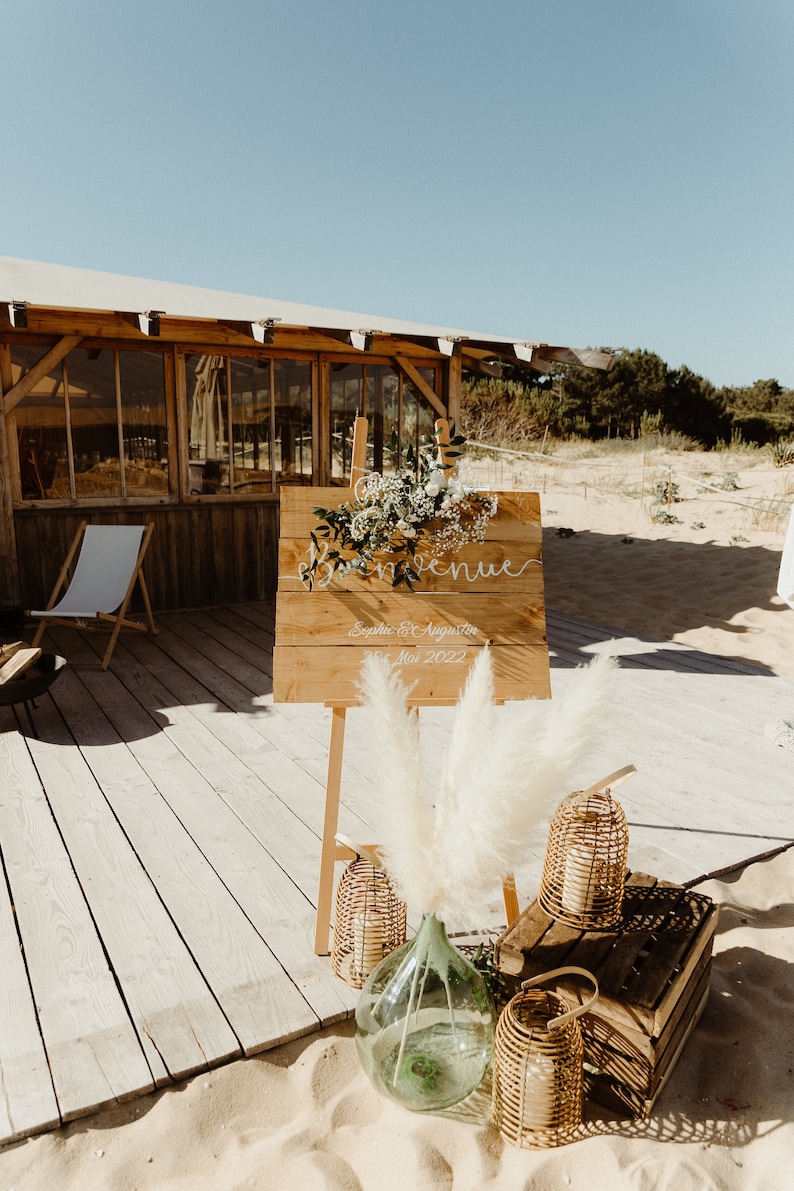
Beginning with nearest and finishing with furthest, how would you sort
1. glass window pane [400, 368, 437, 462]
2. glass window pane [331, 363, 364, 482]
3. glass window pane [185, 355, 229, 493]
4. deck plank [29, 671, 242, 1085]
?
deck plank [29, 671, 242, 1085] < glass window pane [185, 355, 229, 493] < glass window pane [331, 363, 364, 482] < glass window pane [400, 368, 437, 462]

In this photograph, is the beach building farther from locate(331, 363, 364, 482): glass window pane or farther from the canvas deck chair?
the canvas deck chair

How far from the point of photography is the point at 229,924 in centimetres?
217

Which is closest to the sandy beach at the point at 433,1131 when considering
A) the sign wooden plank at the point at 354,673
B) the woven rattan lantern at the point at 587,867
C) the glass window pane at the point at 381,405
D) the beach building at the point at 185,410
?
the woven rattan lantern at the point at 587,867

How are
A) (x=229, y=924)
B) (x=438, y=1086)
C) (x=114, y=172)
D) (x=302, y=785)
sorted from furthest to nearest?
(x=114, y=172) < (x=302, y=785) < (x=229, y=924) < (x=438, y=1086)

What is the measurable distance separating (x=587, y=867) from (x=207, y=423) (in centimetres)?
584

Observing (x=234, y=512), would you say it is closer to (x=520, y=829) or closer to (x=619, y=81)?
(x=520, y=829)

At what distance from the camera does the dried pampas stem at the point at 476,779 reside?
41.4 inches

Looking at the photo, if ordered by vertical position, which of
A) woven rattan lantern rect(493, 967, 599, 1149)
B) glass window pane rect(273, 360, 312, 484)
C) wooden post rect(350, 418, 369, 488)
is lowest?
woven rattan lantern rect(493, 967, 599, 1149)

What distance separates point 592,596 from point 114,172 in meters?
21.6

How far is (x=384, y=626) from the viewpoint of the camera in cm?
199

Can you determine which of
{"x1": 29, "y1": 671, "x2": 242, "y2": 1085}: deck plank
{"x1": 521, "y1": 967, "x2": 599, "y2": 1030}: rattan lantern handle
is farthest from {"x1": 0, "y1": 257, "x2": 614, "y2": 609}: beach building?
{"x1": 521, "y1": 967, "x2": 599, "y2": 1030}: rattan lantern handle

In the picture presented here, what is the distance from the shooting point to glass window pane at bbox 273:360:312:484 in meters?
6.88

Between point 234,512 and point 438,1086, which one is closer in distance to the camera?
point 438,1086

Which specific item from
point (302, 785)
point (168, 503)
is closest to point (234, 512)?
point (168, 503)
